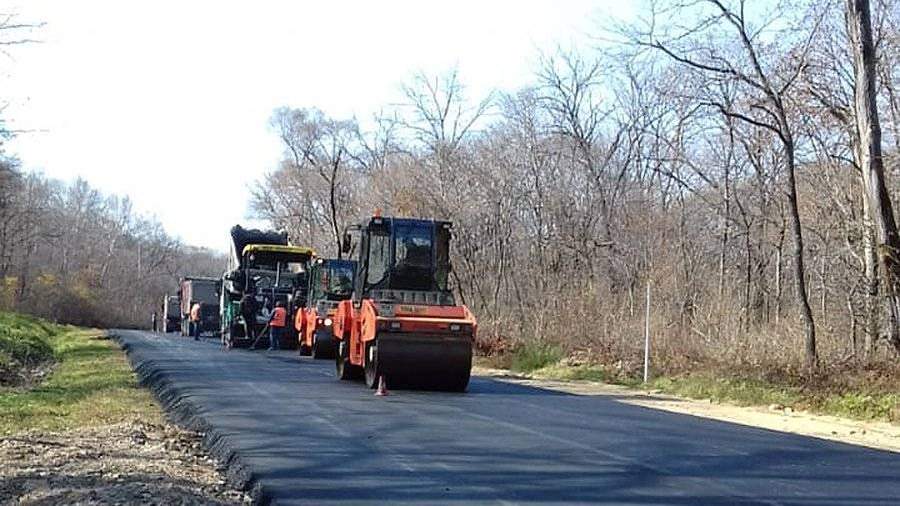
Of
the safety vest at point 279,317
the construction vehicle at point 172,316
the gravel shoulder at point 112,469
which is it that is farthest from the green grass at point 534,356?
the construction vehicle at point 172,316

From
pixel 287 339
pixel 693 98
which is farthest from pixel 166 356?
pixel 693 98

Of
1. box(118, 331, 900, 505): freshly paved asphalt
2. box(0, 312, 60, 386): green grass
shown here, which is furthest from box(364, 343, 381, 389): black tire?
box(0, 312, 60, 386): green grass

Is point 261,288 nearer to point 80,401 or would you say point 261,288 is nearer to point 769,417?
point 80,401

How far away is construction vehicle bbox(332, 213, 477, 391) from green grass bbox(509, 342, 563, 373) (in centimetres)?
822

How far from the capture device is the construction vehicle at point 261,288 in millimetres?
35969

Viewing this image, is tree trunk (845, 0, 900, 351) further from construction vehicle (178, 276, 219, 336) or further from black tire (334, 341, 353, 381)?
construction vehicle (178, 276, 219, 336)

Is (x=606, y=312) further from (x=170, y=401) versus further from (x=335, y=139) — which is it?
(x=335, y=139)

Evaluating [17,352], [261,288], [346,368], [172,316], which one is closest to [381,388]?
[346,368]

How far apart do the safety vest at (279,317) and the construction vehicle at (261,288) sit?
34 centimetres

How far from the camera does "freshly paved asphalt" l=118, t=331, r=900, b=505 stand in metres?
9.48

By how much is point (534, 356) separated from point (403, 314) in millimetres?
11258

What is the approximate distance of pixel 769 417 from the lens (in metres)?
18.1

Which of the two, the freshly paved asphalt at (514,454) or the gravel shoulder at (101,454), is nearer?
the gravel shoulder at (101,454)

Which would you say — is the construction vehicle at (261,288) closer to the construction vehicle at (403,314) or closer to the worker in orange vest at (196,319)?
the worker in orange vest at (196,319)
